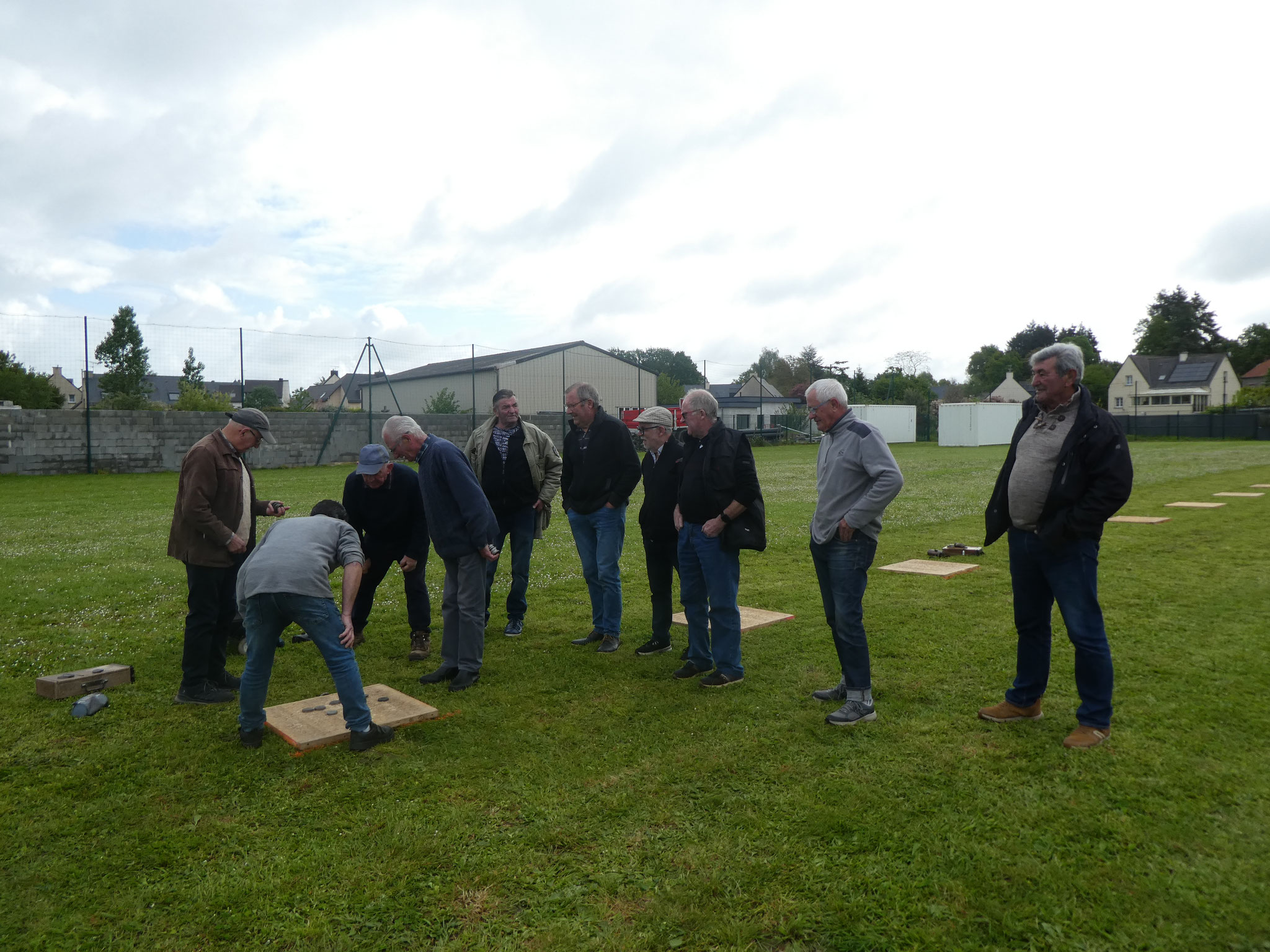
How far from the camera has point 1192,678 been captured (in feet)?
16.8

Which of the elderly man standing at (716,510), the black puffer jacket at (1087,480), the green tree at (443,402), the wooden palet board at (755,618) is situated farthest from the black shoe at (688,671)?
the green tree at (443,402)

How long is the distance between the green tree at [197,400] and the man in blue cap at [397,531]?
2148 centimetres

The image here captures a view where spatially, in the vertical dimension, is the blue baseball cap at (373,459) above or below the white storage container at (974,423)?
below

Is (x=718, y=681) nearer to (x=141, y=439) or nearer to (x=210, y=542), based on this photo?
(x=210, y=542)

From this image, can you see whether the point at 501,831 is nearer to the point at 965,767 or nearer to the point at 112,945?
the point at 112,945

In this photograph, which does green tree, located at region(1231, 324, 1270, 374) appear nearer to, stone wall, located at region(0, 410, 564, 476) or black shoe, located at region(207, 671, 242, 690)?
stone wall, located at region(0, 410, 564, 476)

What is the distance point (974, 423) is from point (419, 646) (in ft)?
139

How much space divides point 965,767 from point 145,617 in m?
6.76

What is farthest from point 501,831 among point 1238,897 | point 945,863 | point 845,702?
point 1238,897

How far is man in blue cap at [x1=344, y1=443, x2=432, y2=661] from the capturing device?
624cm

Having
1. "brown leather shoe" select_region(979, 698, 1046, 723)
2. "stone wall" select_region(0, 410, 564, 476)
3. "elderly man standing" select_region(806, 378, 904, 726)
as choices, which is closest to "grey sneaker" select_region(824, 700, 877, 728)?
"elderly man standing" select_region(806, 378, 904, 726)

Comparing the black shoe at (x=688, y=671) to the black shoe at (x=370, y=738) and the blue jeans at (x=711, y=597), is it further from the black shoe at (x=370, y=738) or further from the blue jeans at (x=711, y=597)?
the black shoe at (x=370, y=738)

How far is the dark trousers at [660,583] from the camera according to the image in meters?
6.14

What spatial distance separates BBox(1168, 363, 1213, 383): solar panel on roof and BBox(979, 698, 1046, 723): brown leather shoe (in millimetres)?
86631
